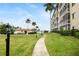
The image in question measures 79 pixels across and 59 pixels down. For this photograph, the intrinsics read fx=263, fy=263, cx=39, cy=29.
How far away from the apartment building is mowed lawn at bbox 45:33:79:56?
157 millimetres

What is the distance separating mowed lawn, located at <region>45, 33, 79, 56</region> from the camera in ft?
12.2

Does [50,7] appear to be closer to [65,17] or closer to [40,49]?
[65,17]

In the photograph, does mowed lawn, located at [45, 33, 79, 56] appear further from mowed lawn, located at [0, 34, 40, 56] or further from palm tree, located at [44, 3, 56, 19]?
palm tree, located at [44, 3, 56, 19]

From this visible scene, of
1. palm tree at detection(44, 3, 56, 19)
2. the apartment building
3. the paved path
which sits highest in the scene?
palm tree at detection(44, 3, 56, 19)

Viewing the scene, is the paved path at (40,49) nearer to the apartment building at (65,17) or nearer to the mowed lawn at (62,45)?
the mowed lawn at (62,45)

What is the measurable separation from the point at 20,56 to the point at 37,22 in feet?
1.85

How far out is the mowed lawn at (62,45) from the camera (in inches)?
147

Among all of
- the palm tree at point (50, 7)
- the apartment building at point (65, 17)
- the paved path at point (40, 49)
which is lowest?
the paved path at point (40, 49)

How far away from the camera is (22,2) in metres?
3.83

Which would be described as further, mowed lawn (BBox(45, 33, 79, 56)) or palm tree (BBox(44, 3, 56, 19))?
palm tree (BBox(44, 3, 56, 19))

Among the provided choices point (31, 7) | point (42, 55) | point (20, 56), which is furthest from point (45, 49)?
point (31, 7)

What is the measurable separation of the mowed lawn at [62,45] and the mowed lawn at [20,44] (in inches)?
9.2

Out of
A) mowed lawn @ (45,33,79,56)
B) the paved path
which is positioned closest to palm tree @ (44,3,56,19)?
mowed lawn @ (45,33,79,56)

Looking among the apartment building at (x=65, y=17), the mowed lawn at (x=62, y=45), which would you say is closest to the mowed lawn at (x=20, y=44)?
the mowed lawn at (x=62, y=45)
